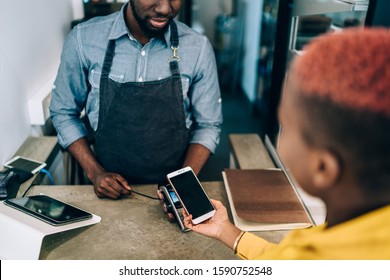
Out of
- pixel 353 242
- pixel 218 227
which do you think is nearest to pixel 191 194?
pixel 218 227

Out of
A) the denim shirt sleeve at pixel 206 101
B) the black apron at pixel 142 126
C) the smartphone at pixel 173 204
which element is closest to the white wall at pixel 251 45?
the denim shirt sleeve at pixel 206 101

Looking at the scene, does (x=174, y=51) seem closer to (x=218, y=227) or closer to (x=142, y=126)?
(x=142, y=126)

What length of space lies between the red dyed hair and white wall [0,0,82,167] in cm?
116

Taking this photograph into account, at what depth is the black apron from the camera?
3.97ft

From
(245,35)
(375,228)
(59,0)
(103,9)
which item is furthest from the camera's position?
(245,35)

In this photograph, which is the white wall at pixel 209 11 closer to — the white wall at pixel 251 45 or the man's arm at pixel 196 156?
the white wall at pixel 251 45

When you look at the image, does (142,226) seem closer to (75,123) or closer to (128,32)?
(75,123)

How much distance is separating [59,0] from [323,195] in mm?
1938

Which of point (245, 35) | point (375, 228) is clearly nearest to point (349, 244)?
point (375, 228)

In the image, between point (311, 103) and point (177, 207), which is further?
point (177, 207)

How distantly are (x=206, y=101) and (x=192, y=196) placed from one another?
44cm

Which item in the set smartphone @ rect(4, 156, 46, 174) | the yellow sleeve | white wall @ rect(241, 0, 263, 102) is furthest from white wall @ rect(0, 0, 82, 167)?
white wall @ rect(241, 0, 263, 102)

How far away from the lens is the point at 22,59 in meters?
1.52

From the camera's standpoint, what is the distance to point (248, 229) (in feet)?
3.40
